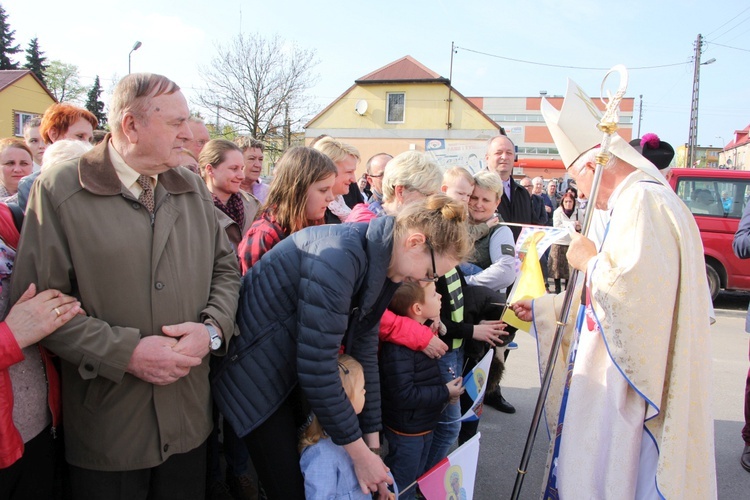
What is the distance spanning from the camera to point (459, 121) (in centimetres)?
2681

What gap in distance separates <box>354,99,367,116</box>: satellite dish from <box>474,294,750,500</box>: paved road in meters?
23.0

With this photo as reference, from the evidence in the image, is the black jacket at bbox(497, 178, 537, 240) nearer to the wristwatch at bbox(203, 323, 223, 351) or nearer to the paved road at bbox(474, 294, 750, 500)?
the paved road at bbox(474, 294, 750, 500)

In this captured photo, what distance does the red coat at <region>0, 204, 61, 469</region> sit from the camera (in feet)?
4.71

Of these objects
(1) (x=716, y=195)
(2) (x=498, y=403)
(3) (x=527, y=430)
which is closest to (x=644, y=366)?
(3) (x=527, y=430)

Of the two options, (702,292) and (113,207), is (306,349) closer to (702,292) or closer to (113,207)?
(113,207)

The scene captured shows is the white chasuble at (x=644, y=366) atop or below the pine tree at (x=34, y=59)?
below

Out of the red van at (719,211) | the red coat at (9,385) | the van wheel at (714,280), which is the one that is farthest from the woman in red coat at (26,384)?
the van wheel at (714,280)

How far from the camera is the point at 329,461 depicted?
1846 millimetres

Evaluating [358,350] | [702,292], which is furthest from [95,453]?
[702,292]

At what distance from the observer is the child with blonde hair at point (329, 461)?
1817mm

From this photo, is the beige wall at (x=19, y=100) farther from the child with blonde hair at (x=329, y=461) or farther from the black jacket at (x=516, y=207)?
the child with blonde hair at (x=329, y=461)

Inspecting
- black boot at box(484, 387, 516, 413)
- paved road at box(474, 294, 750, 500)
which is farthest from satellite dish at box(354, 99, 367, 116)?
black boot at box(484, 387, 516, 413)

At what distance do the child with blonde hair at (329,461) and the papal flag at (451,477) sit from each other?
34 cm

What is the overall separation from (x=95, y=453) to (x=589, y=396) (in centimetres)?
193
